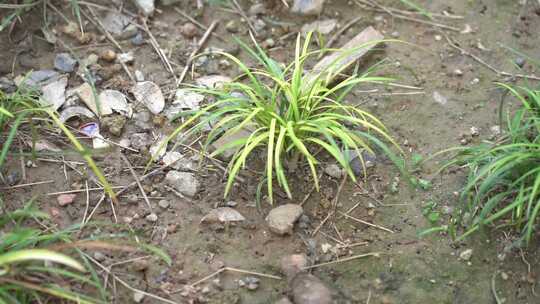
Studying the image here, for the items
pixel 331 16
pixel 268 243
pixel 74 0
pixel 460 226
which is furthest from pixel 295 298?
pixel 74 0

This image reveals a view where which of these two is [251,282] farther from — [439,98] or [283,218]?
[439,98]

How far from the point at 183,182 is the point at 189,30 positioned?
85cm

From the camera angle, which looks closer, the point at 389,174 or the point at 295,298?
the point at 295,298

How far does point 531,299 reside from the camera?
2.17 m

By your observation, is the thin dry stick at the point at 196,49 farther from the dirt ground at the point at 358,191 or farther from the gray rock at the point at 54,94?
the gray rock at the point at 54,94

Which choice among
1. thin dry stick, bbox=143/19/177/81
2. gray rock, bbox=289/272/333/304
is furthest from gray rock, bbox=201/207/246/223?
thin dry stick, bbox=143/19/177/81

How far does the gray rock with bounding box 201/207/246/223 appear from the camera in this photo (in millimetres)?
2303

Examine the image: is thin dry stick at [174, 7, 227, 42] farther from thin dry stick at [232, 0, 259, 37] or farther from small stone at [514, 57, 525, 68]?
small stone at [514, 57, 525, 68]

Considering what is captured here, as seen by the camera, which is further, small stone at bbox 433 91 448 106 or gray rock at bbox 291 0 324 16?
gray rock at bbox 291 0 324 16

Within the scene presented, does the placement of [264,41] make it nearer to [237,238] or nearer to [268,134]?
[268,134]

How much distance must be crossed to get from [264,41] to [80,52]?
33.7 inches

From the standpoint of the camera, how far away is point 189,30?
9.51ft

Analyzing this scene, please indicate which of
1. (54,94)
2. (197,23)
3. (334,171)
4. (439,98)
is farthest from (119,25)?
(439,98)

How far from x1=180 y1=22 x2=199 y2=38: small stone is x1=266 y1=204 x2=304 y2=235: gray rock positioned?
3.42 ft
